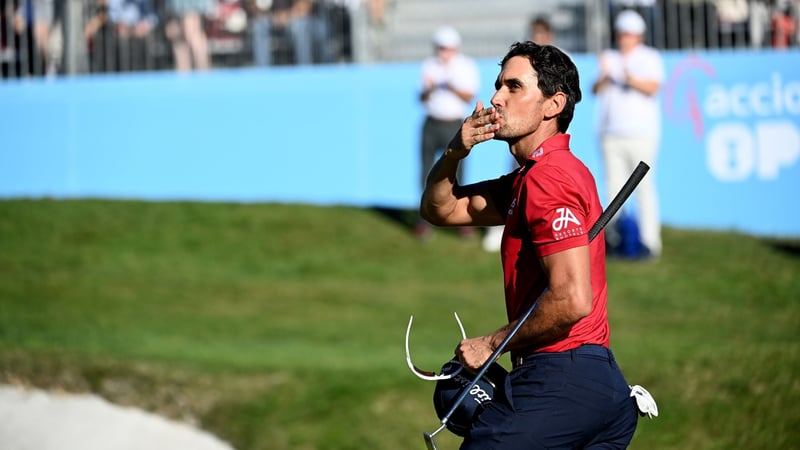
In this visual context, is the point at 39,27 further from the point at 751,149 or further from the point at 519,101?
the point at 519,101

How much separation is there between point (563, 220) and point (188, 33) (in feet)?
45.1

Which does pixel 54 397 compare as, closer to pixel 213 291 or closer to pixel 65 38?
pixel 213 291

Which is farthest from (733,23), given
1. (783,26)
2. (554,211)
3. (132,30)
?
(554,211)

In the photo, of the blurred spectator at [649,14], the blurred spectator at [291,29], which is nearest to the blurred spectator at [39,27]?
the blurred spectator at [291,29]

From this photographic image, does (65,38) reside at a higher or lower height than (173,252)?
higher

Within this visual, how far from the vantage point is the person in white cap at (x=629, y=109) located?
1314 cm

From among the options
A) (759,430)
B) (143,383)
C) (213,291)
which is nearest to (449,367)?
(759,430)

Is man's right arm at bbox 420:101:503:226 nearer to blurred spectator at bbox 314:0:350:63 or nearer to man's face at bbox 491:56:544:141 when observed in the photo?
man's face at bbox 491:56:544:141

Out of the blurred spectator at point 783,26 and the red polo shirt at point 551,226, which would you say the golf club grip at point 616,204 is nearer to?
the red polo shirt at point 551,226

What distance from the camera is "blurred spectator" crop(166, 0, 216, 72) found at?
1728cm

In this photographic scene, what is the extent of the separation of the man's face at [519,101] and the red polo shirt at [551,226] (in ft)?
0.38

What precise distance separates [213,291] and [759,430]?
6.74 metres

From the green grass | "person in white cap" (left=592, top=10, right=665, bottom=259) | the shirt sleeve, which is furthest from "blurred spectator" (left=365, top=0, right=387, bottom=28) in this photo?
the shirt sleeve

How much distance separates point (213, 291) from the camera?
13.5 meters
